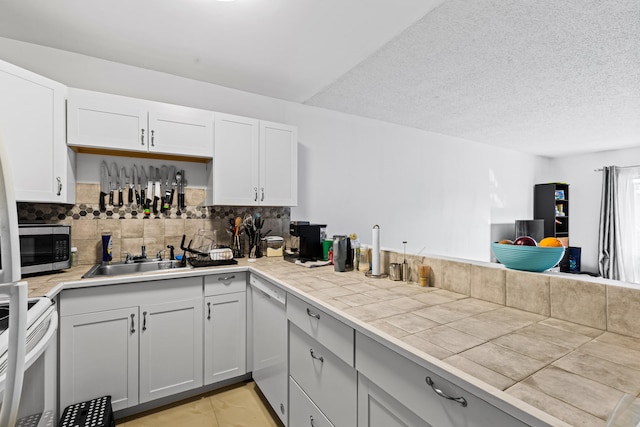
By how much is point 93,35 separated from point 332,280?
92.9 inches

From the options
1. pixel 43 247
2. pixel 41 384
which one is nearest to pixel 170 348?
pixel 41 384

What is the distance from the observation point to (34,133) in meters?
1.87

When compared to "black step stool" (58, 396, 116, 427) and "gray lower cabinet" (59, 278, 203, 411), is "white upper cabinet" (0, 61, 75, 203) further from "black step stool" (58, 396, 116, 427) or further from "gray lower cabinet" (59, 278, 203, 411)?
"black step stool" (58, 396, 116, 427)

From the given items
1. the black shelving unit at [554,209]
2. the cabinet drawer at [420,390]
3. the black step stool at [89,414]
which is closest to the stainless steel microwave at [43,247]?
the black step stool at [89,414]

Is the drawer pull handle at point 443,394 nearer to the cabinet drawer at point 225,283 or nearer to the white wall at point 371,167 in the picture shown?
the cabinet drawer at point 225,283

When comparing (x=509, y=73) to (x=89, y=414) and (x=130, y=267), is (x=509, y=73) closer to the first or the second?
(x=130, y=267)

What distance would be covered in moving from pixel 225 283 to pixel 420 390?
166cm

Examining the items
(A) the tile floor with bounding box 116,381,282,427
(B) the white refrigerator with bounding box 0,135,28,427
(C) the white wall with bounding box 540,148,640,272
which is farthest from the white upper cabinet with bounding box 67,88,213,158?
(C) the white wall with bounding box 540,148,640,272

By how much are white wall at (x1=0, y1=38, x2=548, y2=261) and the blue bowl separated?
2.20 m

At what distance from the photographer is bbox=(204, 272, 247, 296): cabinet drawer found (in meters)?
2.15

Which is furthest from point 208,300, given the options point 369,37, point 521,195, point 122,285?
point 521,195

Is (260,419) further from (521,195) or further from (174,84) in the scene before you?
(521,195)

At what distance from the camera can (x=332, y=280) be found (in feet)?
6.00

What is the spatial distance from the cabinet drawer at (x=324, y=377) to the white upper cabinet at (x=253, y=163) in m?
1.36
